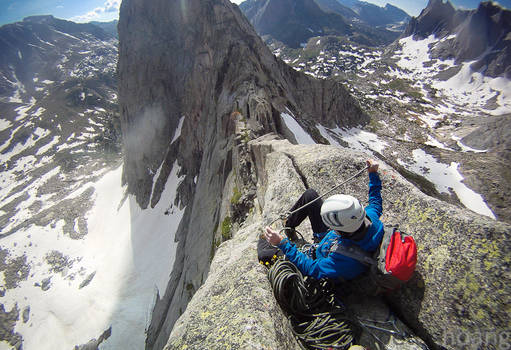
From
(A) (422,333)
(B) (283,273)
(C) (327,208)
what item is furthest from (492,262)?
(B) (283,273)

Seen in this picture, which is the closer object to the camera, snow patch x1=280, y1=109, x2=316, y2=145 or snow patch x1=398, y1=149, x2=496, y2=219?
snow patch x1=280, y1=109, x2=316, y2=145

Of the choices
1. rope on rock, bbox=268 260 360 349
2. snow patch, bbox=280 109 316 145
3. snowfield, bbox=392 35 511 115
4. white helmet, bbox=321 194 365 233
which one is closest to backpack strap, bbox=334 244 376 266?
white helmet, bbox=321 194 365 233

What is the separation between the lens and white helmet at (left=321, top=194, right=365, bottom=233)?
495cm

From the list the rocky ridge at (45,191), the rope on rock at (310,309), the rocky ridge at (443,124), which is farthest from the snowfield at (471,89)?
the rocky ridge at (45,191)

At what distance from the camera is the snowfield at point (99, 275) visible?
4216 cm

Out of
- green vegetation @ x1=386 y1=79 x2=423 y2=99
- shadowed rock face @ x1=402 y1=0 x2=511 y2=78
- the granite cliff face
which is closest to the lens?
the granite cliff face

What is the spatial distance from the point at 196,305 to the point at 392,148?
83716 millimetres

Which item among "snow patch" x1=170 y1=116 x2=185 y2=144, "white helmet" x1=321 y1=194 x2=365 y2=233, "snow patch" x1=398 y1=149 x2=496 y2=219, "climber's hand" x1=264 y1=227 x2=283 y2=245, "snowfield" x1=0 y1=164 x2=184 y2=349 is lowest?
"snowfield" x1=0 y1=164 x2=184 y2=349

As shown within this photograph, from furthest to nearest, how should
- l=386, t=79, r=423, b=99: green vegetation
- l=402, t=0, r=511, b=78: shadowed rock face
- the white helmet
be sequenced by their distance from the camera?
l=402, t=0, r=511, b=78: shadowed rock face → l=386, t=79, r=423, b=99: green vegetation → the white helmet

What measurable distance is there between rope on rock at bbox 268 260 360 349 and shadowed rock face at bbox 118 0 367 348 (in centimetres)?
1395

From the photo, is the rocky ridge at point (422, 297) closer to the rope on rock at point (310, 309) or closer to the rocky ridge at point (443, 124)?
the rope on rock at point (310, 309)

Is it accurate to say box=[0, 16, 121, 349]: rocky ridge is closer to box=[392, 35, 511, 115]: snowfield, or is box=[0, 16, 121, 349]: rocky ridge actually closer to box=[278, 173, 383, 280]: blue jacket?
box=[278, 173, 383, 280]: blue jacket

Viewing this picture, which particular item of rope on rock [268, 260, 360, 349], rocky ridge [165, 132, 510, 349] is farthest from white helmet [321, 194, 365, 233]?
rocky ridge [165, 132, 510, 349]

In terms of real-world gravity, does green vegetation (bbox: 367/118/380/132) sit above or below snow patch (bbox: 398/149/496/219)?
below
